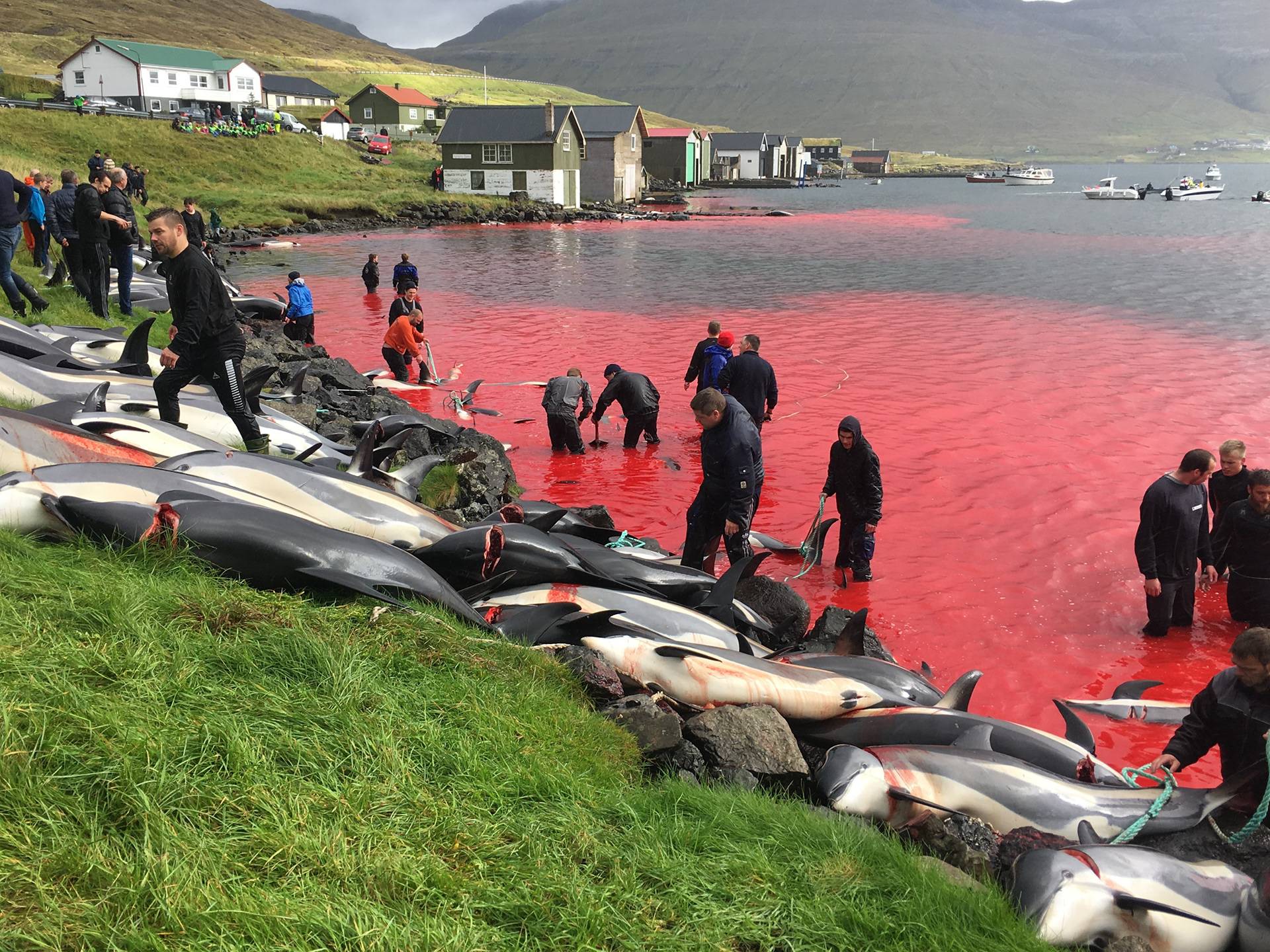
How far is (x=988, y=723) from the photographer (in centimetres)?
675

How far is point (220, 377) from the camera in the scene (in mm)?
8883

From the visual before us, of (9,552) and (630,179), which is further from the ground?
(630,179)

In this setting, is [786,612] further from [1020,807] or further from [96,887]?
[96,887]

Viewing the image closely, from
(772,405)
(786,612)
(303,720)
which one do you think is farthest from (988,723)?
(772,405)

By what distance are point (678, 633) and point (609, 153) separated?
81033 mm

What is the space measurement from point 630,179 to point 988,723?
85.6m

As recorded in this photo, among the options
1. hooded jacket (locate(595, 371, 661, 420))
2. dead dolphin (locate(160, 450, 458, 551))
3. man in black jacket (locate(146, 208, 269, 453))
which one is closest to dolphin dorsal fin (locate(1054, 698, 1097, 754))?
dead dolphin (locate(160, 450, 458, 551))

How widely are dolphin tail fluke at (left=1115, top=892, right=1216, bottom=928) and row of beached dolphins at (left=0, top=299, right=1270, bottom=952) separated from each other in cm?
1

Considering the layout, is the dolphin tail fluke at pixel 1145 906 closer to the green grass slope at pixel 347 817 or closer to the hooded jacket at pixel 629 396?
the green grass slope at pixel 347 817

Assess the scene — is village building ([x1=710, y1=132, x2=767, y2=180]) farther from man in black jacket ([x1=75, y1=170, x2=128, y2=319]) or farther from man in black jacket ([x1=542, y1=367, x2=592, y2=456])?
man in black jacket ([x1=542, y1=367, x2=592, y2=456])

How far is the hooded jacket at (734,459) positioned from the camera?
30.2 feet

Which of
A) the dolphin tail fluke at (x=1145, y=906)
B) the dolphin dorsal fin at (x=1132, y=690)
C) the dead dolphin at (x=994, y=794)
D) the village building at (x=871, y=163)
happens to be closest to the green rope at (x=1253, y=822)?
the dead dolphin at (x=994, y=794)

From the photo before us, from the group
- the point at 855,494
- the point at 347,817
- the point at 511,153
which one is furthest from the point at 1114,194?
the point at 347,817

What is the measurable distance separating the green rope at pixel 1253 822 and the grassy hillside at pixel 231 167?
4766 centimetres
